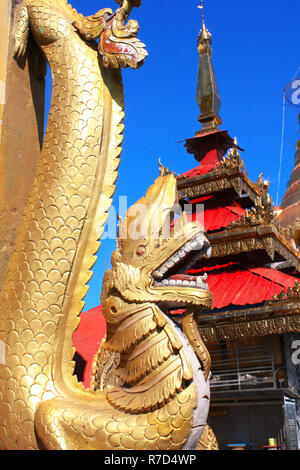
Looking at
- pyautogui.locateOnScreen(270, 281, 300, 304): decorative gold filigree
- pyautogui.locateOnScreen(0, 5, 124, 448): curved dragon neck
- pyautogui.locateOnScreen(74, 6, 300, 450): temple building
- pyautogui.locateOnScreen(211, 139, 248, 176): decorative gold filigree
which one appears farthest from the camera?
pyautogui.locateOnScreen(211, 139, 248, 176): decorative gold filigree

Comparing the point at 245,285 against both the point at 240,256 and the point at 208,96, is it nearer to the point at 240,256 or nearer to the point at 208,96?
→ the point at 240,256

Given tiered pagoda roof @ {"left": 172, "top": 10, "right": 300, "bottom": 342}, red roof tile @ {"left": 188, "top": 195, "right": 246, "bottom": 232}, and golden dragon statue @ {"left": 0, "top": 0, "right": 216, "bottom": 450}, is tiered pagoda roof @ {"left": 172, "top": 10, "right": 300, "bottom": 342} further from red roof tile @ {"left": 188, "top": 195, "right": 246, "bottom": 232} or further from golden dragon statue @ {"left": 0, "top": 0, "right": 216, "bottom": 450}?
golden dragon statue @ {"left": 0, "top": 0, "right": 216, "bottom": 450}

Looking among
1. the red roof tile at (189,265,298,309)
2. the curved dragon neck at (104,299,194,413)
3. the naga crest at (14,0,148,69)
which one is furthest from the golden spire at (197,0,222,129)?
the curved dragon neck at (104,299,194,413)

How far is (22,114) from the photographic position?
143 inches

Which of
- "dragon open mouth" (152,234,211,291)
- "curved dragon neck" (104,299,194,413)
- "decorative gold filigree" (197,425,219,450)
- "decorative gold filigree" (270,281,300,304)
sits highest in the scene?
"decorative gold filigree" (270,281,300,304)

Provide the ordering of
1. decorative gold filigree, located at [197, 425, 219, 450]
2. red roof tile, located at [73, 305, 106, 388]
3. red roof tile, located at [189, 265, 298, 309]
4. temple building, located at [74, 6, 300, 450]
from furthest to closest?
red roof tile, located at [189, 265, 298, 309] → temple building, located at [74, 6, 300, 450] → red roof tile, located at [73, 305, 106, 388] → decorative gold filigree, located at [197, 425, 219, 450]

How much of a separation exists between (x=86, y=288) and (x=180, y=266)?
0.63m

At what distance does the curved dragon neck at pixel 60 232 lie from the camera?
279cm

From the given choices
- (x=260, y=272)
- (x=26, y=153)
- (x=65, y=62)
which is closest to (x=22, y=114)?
(x=26, y=153)

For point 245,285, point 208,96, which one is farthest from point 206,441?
point 208,96

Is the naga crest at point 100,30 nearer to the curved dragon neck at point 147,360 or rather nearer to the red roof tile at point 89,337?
the curved dragon neck at point 147,360

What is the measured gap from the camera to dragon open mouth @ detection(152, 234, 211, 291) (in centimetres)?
286
